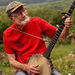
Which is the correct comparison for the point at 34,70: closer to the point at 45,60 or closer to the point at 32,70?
the point at 32,70

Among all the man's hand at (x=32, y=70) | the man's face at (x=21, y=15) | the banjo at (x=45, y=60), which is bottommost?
the man's hand at (x=32, y=70)

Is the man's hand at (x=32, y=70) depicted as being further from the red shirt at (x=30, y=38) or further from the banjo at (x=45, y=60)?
the red shirt at (x=30, y=38)

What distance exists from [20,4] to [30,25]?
0.33 m

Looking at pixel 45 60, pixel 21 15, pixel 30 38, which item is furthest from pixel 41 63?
pixel 21 15

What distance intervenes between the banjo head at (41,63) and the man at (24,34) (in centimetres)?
7

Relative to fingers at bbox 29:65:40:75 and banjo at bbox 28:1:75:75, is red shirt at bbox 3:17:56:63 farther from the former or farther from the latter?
fingers at bbox 29:65:40:75

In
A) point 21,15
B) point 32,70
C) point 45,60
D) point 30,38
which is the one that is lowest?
point 32,70

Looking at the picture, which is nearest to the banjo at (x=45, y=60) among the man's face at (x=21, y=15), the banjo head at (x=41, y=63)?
the banjo head at (x=41, y=63)

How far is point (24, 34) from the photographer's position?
289cm

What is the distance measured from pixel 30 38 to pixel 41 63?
0.39 meters

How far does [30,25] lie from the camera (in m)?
2.88

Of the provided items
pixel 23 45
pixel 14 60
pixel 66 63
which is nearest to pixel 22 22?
pixel 23 45

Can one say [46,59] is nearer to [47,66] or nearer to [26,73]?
[47,66]

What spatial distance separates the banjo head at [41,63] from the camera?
2.65m
